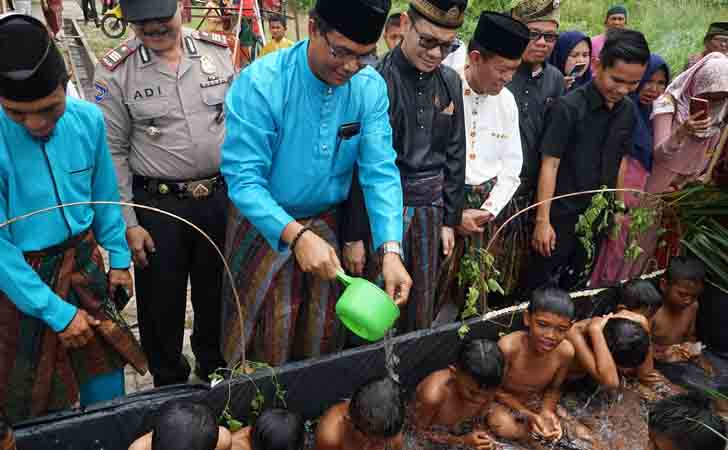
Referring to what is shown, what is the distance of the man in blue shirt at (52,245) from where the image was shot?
6.44 ft

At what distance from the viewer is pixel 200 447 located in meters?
2.03

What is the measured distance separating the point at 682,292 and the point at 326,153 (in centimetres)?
231

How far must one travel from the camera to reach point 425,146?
2.86 metres

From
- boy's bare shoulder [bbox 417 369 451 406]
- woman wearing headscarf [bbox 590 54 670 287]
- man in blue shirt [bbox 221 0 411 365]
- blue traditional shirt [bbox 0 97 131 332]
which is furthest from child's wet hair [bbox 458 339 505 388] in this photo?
blue traditional shirt [bbox 0 97 131 332]

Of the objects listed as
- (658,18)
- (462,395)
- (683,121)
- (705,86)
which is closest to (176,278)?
(462,395)

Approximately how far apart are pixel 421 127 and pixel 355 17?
0.90 meters

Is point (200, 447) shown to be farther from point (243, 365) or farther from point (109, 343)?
point (109, 343)

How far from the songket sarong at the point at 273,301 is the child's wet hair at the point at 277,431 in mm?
441

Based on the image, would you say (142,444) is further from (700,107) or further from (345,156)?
(700,107)

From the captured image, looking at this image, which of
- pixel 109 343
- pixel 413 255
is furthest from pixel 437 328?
→ pixel 109 343

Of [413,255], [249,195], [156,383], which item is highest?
[249,195]

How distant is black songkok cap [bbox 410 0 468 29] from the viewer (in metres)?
2.57

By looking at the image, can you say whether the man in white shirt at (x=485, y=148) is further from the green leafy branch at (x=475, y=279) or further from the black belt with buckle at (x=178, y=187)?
the black belt with buckle at (x=178, y=187)

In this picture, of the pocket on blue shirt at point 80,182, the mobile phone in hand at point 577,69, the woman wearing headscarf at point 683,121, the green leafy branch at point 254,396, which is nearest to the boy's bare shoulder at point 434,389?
the green leafy branch at point 254,396
